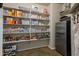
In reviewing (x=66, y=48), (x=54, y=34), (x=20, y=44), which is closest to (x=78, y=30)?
(x=66, y=48)

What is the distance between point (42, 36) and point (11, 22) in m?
1.56

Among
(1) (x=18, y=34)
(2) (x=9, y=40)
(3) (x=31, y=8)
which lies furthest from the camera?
(3) (x=31, y=8)

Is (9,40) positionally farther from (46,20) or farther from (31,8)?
(46,20)

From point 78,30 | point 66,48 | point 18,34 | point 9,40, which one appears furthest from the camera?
point 18,34

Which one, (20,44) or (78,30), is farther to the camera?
(20,44)

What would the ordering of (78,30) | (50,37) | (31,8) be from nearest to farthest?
(78,30)
(31,8)
(50,37)

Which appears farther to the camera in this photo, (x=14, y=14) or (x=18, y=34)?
(x=18, y=34)

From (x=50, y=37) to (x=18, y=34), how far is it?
1453 millimetres

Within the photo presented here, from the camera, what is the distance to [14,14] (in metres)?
3.26

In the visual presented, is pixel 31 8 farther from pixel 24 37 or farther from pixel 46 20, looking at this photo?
pixel 24 37

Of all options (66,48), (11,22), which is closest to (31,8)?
(11,22)

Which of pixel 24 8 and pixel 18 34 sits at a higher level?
pixel 24 8

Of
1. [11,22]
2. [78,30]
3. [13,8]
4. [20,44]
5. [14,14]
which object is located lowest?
[20,44]

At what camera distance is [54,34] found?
400 centimetres
